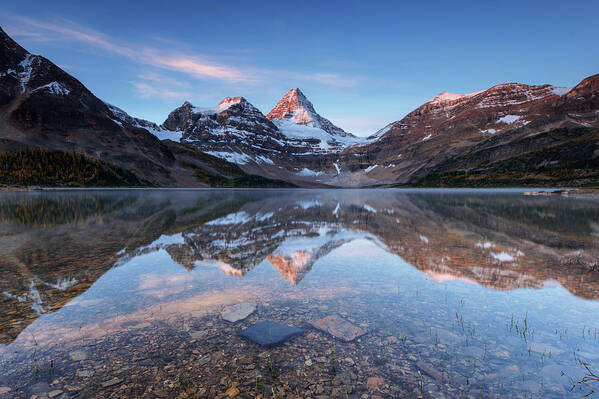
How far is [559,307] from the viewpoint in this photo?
390 inches

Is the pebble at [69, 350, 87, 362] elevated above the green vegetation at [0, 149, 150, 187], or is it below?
below

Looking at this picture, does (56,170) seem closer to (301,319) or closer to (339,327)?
(301,319)

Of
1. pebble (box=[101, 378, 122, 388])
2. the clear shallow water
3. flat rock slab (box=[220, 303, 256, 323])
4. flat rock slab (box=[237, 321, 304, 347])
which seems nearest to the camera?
pebble (box=[101, 378, 122, 388])

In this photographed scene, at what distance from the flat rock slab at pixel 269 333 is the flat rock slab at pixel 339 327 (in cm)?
67

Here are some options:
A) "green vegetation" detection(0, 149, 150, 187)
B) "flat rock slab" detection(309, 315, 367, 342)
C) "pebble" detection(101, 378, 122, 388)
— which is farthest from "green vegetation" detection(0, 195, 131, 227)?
"green vegetation" detection(0, 149, 150, 187)

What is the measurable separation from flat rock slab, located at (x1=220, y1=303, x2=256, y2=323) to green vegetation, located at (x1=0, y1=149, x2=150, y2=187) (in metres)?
155

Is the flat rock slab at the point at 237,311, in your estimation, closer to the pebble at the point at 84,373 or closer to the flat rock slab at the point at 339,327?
the flat rock slab at the point at 339,327

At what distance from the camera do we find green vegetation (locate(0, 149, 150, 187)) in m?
132

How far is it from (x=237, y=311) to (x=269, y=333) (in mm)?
1839

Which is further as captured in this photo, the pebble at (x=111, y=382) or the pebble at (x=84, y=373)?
the pebble at (x=84, y=373)

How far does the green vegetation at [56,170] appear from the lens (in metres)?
132

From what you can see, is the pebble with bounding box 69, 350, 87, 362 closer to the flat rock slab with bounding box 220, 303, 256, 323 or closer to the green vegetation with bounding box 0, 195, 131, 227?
the flat rock slab with bounding box 220, 303, 256, 323

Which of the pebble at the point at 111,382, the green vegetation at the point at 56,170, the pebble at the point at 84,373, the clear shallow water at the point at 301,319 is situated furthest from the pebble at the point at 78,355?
the green vegetation at the point at 56,170

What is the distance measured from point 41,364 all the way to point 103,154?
8125 inches
